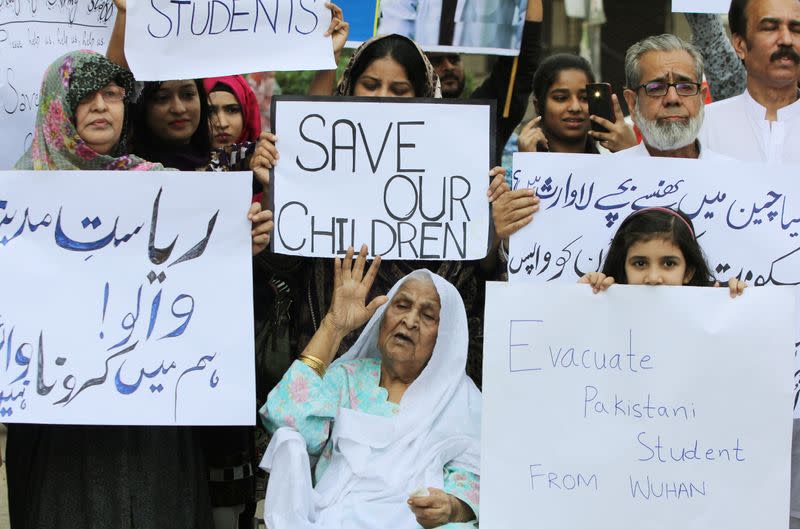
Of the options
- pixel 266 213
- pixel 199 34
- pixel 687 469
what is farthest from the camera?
pixel 199 34

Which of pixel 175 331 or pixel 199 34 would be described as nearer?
pixel 175 331

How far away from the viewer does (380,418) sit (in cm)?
431

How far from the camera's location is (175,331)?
4.24m

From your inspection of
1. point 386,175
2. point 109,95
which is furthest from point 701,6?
point 109,95

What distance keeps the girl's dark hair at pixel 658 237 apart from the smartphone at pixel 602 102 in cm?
73

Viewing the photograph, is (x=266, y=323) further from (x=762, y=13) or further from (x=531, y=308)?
(x=762, y=13)

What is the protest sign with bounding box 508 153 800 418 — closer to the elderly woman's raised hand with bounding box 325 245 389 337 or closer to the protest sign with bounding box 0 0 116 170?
the elderly woman's raised hand with bounding box 325 245 389 337

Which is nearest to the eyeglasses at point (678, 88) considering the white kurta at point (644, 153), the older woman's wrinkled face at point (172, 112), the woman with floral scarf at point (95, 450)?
→ the white kurta at point (644, 153)

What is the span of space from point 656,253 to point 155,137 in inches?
74.2

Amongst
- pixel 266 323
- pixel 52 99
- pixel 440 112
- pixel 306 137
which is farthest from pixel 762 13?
pixel 52 99

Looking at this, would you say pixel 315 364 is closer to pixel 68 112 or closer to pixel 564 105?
pixel 68 112

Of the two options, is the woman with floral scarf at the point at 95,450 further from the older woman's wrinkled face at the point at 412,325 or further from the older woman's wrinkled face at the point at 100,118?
the older woman's wrinkled face at the point at 412,325

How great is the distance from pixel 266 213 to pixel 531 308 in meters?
0.91

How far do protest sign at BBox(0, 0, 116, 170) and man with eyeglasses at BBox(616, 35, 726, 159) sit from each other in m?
1.99
